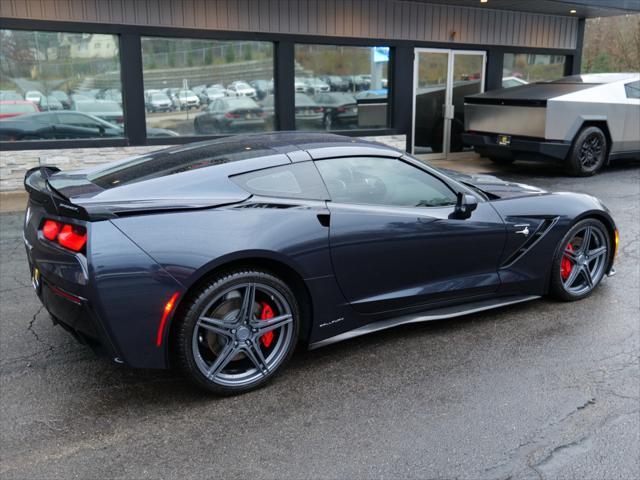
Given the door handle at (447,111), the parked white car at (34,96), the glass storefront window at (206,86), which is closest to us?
the parked white car at (34,96)

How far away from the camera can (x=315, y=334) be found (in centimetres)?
366

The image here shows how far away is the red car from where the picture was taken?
9.25m

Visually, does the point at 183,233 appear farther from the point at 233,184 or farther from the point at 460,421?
the point at 460,421

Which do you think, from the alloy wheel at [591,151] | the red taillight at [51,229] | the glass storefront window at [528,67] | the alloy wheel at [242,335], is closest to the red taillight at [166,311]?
the alloy wheel at [242,335]

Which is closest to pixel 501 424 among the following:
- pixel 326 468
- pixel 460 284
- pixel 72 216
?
pixel 326 468

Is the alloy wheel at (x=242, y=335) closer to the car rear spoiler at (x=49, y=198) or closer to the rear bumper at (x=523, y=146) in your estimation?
the car rear spoiler at (x=49, y=198)

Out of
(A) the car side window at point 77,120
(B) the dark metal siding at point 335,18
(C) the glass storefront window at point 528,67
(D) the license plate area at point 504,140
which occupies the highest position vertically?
(B) the dark metal siding at point 335,18

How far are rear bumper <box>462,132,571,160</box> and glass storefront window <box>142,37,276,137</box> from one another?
13.2ft

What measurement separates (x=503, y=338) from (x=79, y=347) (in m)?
2.83

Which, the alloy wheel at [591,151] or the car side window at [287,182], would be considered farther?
the alloy wheel at [591,151]

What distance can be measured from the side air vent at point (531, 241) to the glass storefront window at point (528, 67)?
1082 centimetres

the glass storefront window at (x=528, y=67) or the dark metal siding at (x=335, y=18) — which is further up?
the dark metal siding at (x=335, y=18)

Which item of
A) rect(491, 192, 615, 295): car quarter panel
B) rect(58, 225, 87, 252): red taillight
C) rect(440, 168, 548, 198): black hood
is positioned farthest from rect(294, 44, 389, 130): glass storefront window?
rect(58, 225, 87, 252): red taillight

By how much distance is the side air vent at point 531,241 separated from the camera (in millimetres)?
4391
